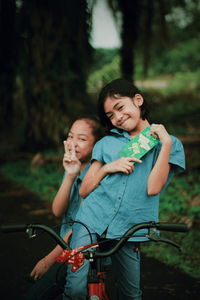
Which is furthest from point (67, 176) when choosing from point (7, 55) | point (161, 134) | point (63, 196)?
point (7, 55)

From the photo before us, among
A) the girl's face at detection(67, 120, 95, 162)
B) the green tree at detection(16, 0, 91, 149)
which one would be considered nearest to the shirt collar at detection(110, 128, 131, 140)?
the girl's face at detection(67, 120, 95, 162)

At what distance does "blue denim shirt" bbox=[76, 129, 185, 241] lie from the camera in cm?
229

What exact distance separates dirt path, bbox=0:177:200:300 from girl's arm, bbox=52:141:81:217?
120 centimetres

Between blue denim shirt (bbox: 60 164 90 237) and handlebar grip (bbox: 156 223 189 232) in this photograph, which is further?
blue denim shirt (bbox: 60 164 90 237)

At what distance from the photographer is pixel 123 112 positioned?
2379 mm

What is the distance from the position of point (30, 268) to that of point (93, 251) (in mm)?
2585

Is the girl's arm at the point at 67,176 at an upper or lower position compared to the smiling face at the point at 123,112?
lower

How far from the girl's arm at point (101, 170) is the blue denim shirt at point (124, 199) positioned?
0.05 m

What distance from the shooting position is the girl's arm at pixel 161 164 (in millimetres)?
2156

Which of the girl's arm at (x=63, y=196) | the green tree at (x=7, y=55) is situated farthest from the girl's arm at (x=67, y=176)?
the green tree at (x=7, y=55)

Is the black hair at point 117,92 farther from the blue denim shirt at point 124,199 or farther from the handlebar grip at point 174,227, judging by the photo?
the handlebar grip at point 174,227

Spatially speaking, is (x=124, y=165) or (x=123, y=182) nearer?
(x=124, y=165)

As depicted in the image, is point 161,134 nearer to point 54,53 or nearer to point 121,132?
point 121,132

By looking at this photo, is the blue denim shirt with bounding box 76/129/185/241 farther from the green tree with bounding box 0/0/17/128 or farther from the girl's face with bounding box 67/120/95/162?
the green tree with bounding box 0/0/17/128
